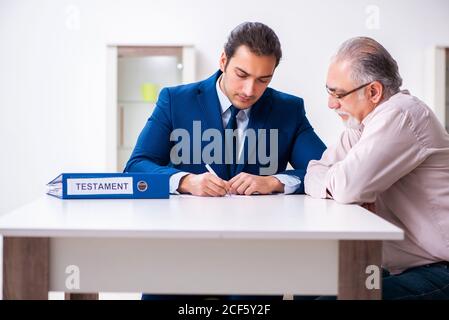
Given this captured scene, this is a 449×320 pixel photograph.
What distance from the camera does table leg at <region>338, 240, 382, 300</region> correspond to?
4.39ft

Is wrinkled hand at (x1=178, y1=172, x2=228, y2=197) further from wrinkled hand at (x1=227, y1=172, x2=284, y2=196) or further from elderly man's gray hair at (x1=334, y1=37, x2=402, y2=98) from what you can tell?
elderly man's gray hair at (x1=334, y1=37, x2=402, y2=98)

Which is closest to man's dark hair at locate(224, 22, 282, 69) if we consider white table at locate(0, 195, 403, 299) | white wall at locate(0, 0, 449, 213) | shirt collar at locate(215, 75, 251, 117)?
shirt collar at locate(215, 75, 251, 117)

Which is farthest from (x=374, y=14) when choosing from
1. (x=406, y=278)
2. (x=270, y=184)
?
(x=406, y=278)

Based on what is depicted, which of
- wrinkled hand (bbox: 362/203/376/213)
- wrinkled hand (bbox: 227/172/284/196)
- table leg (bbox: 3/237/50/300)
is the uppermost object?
wrinkled hand (bbox: 227/172/284/196)

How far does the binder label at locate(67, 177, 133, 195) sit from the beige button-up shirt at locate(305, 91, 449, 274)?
0.64 m

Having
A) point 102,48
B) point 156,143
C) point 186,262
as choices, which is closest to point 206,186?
point 156,143

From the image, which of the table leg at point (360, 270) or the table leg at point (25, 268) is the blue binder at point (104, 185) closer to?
the table leg at point (25, 268)

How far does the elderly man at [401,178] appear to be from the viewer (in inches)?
68.1

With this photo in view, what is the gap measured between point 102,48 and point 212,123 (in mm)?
2902

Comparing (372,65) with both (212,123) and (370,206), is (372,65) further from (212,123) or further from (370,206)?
(212,123)

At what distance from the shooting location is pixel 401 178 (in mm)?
1857

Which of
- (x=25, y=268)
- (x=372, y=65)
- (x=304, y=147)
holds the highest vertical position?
(x=372, y=65)

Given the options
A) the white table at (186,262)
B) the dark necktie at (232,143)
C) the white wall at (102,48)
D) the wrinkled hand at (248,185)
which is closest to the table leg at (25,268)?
the white table at (186,262)

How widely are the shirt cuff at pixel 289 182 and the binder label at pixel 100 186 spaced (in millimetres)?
571
